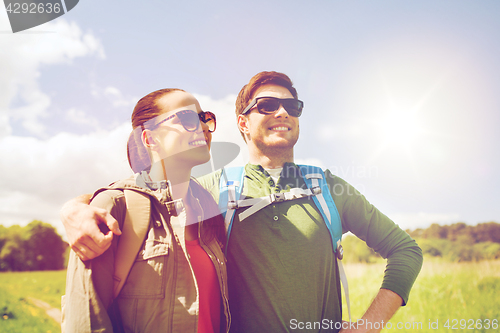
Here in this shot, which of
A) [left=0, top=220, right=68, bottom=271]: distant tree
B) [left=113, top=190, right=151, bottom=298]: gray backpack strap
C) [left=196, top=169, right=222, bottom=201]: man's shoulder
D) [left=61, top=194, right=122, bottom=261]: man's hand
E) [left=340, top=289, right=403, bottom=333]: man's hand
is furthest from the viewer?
[left=0, top=220, right=68, bottom=271]: distant tree

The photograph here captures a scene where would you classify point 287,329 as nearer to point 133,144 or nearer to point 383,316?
point 383,316

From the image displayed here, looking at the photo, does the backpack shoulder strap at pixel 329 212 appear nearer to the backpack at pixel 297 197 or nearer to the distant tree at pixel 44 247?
the backpack at pixel 297 197

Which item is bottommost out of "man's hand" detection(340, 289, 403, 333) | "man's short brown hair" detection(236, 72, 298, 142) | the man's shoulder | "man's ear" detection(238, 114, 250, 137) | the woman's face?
"man's hand" detection(340, 289, 403, 333)

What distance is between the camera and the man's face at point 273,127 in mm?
3602

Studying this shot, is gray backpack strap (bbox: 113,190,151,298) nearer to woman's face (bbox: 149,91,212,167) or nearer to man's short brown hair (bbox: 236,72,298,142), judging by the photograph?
woman's face (bbox: 149,91,212,167)

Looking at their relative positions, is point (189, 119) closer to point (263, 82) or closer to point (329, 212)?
point (263, 82)

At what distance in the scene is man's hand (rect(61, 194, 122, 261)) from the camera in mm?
1848

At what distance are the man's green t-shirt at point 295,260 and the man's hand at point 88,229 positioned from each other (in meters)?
1.46

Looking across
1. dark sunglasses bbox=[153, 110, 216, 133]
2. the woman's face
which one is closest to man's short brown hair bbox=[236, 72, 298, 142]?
dark sunglasses bbox=[153, 110, 216, 133]

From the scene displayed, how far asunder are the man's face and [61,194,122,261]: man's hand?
7.29ft

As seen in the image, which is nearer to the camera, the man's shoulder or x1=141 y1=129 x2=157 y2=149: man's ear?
x1=141 y1=129 x2=157 y2=149: man's ear

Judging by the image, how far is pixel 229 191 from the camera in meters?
3.36

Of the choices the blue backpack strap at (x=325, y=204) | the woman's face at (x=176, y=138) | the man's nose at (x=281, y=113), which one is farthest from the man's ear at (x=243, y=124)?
the woman's face at (x=176, y=138)

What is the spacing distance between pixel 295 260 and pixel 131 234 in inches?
69.6
